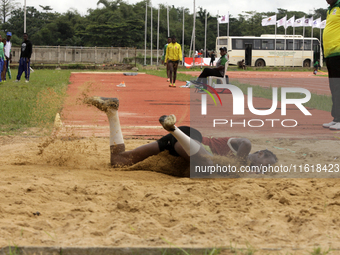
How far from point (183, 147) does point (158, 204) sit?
0.93 m

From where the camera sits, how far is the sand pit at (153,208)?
7.89ft

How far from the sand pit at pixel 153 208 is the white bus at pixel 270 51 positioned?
40015 mm

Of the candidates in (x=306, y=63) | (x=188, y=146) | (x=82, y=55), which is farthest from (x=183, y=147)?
(x=82, y=55)

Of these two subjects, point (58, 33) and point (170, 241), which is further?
point (58, 33)

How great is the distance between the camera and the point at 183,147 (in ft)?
12.4

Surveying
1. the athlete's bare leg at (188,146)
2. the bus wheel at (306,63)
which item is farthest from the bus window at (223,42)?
the athlete's bare leg at (188,146)

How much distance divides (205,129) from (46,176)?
3.56 metres

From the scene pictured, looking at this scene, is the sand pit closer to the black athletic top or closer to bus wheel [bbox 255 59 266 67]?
the black athletic top

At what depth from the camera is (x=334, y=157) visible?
178 inches

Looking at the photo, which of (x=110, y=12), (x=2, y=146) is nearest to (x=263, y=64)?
(x=110, y=12)

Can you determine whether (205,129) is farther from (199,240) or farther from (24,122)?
(199,240)

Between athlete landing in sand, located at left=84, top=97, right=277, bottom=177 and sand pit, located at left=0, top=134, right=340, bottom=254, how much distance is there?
15 centimetres

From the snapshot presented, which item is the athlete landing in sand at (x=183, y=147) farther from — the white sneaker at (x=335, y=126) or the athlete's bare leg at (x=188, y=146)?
the white sneaker at (x=335, y=126)

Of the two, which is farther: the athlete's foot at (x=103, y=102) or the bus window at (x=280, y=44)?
the bus window at (x=280, y=44)
